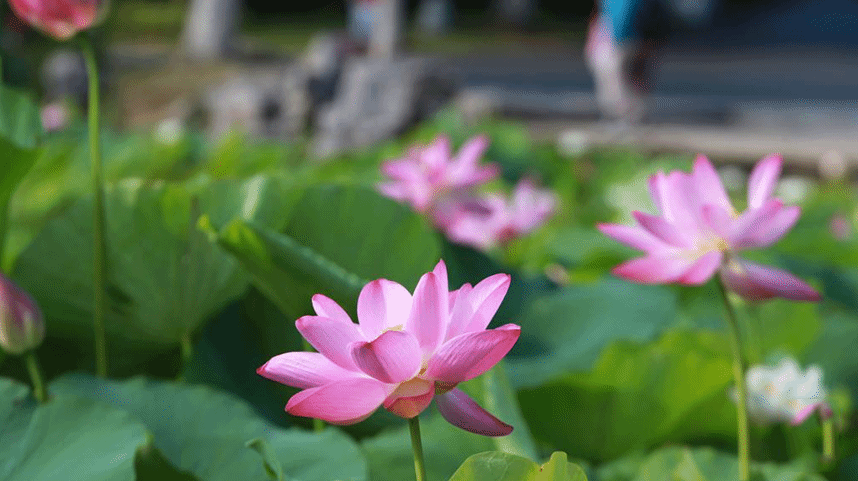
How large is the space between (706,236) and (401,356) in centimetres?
27

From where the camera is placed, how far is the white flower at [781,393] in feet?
2.21

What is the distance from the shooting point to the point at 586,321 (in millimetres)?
921

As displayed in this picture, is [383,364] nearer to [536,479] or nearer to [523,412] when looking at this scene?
[536,479]

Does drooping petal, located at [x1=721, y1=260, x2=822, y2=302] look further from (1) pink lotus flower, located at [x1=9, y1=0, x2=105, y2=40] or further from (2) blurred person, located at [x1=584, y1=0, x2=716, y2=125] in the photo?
(2) blurred person, located at [x1=584, y1=0, x2=716, y2=125]

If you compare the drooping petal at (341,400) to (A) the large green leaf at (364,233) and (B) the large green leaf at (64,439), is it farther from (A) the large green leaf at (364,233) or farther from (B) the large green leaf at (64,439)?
(A) the large green leaf at (364,233)

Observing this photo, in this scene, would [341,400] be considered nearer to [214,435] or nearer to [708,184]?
[214,435]

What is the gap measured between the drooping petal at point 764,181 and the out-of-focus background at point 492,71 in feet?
5.03

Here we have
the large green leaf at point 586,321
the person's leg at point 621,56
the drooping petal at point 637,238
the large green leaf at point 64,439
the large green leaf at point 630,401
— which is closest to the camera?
the large green leaf at point 64,439

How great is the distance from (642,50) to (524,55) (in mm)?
10827

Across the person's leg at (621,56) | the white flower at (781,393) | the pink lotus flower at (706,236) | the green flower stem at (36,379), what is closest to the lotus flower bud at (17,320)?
the green flower stem at (36,379)

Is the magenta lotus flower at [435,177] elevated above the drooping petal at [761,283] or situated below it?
below

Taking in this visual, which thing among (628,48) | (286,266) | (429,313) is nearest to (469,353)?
(429,313)

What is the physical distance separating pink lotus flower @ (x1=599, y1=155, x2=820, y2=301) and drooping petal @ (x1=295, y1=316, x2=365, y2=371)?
0.73 ft

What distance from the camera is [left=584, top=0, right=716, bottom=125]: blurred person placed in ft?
12.0
